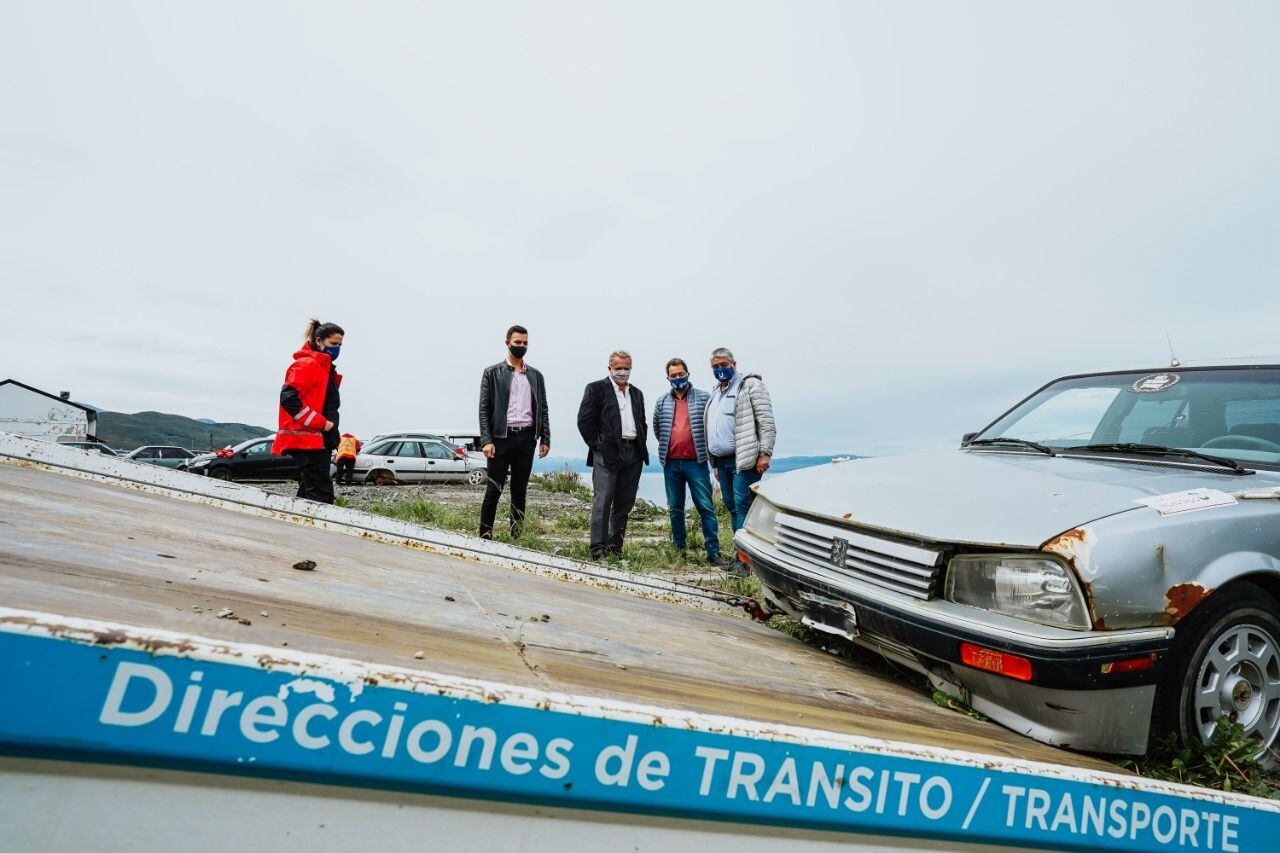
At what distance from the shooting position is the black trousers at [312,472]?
5.17 m

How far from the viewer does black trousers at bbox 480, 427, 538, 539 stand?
581 centimetres

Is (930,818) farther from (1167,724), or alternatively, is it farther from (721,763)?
(1167,724)

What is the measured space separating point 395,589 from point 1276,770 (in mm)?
2973

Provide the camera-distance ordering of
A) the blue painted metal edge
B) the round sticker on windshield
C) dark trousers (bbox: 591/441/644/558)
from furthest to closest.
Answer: dark trousers (bbox: 591/441/644/558) < the round sticker on windshield < the blue painted metal edge

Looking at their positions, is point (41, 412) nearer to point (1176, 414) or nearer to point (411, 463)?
point (411, 463)

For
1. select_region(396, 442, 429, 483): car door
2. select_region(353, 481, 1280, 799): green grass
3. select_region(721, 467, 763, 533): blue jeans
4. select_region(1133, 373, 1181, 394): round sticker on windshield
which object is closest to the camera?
select_region(353, 481, 1280, 799): green grass

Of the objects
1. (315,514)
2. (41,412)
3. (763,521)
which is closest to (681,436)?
(763,521)

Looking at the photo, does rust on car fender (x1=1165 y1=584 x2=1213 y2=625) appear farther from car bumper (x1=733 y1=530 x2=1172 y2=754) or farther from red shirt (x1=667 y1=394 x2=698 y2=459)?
red shirt (x1=667 y1=394 x2=698 y2=459)

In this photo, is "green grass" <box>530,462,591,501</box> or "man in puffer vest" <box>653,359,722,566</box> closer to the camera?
"man in puffer vest" <box>653,359,722,566</box>

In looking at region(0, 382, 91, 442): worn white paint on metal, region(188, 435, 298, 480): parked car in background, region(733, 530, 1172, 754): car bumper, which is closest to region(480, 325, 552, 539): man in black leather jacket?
region(733, 530, 1172, 754): car bumper

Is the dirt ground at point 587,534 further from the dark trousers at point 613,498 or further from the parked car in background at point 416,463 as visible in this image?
the parked car in background at point 416,463

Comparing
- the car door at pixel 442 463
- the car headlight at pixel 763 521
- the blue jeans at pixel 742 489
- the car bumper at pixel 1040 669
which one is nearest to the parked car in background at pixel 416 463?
the car door at pixel 442 463

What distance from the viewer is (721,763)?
115cm

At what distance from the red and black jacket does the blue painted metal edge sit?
181 inches
